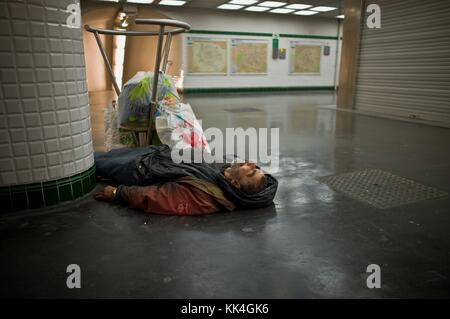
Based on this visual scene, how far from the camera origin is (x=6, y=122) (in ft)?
6.10

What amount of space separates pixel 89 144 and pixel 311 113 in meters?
5.30

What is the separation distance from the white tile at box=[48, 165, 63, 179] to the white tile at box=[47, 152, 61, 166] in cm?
3

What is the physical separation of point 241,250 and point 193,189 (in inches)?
21.2

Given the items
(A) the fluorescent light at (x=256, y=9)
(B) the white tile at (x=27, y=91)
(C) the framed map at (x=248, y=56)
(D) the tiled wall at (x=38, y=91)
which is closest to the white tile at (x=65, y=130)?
(D) the tiled wall at (x=38, y=91)

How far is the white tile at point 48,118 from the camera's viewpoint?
1943 mm

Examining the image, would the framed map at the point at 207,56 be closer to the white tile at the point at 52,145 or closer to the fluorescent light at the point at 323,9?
the fluorescent light at the point at 323,9

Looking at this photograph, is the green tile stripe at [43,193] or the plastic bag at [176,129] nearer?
the green tile stripe at [43,193]

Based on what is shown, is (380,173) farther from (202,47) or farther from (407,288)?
(202,47)

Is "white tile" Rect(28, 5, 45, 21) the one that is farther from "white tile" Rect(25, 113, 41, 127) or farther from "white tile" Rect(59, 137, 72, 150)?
"white tile" Rect(59, 137, 72, 150)

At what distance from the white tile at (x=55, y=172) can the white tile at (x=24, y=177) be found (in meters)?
0.10

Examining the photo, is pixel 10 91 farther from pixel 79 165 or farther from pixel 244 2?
pixel 244 2

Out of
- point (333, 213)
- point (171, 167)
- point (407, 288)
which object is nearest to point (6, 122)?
point (171, 167)

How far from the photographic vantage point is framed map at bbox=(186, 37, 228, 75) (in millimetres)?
11383

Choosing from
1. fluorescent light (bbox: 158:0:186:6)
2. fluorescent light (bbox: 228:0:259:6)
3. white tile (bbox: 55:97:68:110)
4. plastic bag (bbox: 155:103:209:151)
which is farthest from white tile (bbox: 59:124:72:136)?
fluorescent light (bbox: 228:0:259:6)
